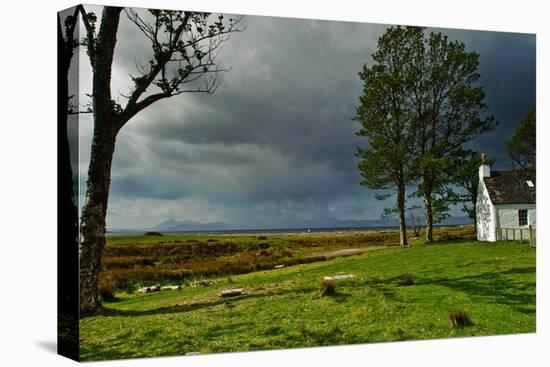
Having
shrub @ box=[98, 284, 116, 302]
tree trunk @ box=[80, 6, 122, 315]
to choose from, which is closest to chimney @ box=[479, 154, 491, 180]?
tree trunk @ box=[80, 6, 122, 315]

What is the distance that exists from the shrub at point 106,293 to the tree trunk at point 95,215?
4.2 inches

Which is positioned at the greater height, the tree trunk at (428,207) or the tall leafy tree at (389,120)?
the tall leafy tree at (389,120)

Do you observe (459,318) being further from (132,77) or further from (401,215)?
(132,77)

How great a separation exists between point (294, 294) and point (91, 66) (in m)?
4.75

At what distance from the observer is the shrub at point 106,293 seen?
10.5 m

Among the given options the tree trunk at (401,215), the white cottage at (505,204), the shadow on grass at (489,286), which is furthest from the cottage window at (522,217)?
the tree trunk at (401,215)

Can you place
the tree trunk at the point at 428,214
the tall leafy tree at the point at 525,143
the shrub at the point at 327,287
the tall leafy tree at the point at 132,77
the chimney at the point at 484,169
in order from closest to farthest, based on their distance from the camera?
the tall leafy tree at the point at 132,77 < the shrub at the point at 327,287 < the tree trunk at the point at 428,214 < the chimney at the point at 484,169 < the tall leafy tree at the point at 525,143

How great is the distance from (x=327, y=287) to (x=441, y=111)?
161 inches

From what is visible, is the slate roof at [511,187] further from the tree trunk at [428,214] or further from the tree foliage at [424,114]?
the tree trunk at [428,214]

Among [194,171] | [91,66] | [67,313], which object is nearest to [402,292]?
[194,171]

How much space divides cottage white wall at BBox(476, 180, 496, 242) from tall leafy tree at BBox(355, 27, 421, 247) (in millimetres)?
1486

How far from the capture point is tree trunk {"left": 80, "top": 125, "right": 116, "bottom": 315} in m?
10.2

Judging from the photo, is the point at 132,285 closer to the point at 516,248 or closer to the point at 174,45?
the point at 174,45

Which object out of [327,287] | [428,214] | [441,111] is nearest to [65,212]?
[327,287]
